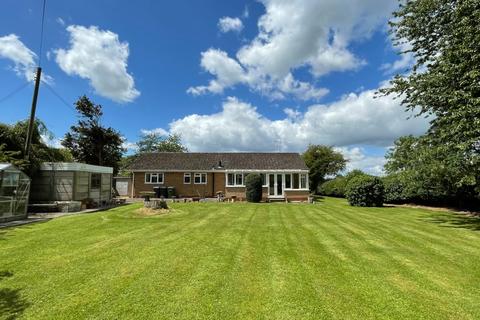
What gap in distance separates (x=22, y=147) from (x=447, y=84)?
2504 centimetres

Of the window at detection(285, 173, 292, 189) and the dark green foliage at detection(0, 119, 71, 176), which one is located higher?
the dark green foliage at detection(0, 119, 71, 176)

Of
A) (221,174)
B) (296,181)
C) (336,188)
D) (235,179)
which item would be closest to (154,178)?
(221,174)

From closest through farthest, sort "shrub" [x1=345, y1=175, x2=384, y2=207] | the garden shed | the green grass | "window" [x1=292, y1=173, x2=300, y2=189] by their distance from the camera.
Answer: the green grass → the garden shed → "shrub" [x1=345, y1=175, x2=384, y2=207] → "window" [x1=292, y1=173, x2=300, y2=189]

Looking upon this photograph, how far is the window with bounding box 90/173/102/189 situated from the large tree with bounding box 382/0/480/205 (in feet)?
67.7

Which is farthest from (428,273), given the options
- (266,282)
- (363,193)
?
(363,193)

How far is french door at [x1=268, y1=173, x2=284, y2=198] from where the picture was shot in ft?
95.9

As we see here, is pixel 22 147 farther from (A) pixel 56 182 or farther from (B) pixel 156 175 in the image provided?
(B) pixel 156 175

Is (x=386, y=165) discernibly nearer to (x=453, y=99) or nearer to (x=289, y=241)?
(x=453, y=99)

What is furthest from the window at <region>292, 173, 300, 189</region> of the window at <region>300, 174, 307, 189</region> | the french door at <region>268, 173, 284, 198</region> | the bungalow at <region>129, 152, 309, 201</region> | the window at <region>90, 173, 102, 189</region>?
the window at <region>90, 173, 102, 189</region>

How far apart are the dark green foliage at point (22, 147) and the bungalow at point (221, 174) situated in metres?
10.1

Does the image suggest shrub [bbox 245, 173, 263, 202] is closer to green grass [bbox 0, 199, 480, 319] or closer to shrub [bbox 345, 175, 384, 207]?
shrub [bbox 345, 175, 384, 207]

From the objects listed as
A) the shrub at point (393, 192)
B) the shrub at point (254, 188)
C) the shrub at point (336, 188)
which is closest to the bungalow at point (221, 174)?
the shrub at point (254, 188)

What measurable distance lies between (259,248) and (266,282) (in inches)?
103

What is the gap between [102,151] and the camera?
4072cm
